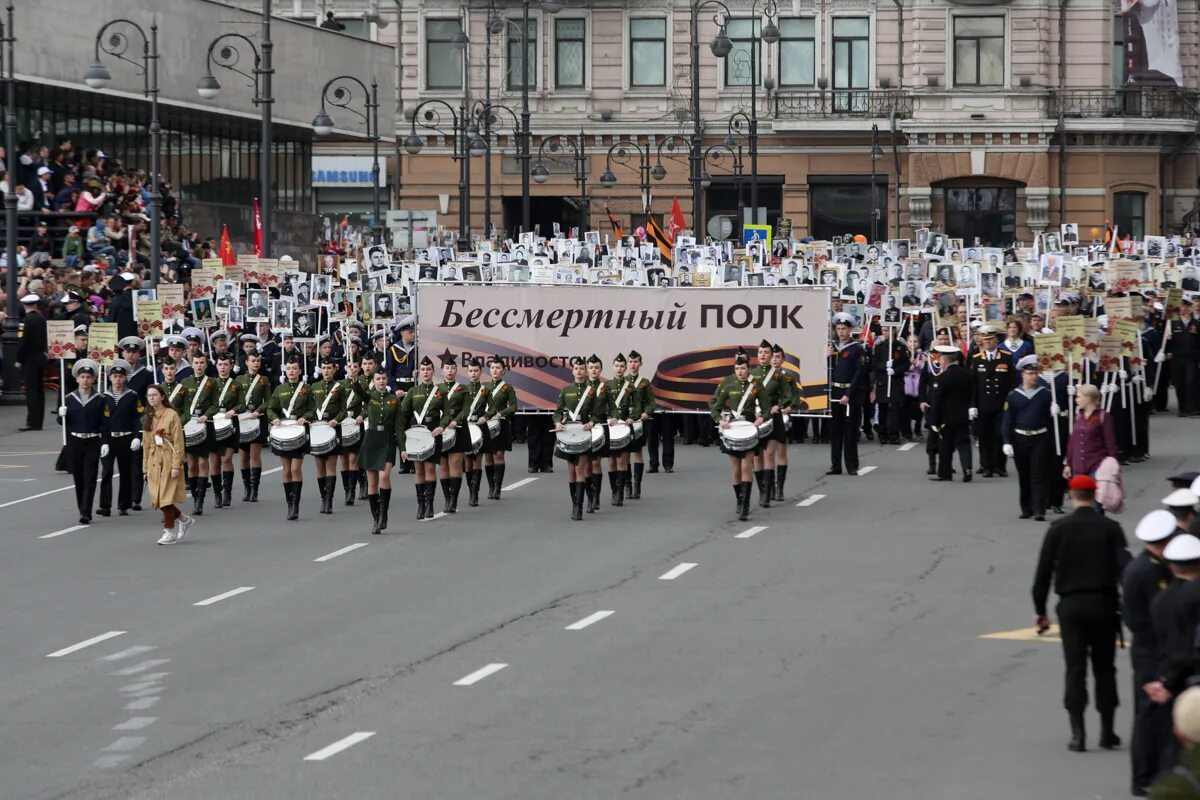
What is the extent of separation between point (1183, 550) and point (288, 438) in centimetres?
1523

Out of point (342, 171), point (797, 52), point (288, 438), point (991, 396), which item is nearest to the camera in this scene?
point (288, 438)

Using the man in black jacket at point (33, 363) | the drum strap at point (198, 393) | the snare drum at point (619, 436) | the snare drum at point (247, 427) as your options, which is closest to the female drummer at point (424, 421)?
the snare drum at point (619, 436)

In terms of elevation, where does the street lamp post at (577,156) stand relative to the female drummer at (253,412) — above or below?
above

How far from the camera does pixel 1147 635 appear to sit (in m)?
12.6

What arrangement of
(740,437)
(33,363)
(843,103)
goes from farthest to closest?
(843,103) < (33,363) < (740,437)

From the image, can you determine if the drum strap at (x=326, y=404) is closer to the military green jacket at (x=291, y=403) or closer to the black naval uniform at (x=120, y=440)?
the military green jacket at (x=291, y=403)

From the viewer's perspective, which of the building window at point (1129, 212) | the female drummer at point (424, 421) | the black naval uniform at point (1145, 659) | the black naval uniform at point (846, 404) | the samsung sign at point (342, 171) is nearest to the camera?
the black naval uniform at point (1145, 659)

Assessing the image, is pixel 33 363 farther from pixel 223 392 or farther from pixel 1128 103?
pixel 1128 103

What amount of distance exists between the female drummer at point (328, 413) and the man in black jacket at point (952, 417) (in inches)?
280

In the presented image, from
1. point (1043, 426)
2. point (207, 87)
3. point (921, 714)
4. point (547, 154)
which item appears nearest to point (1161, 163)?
point (547, 154)

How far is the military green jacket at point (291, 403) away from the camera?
2620 cm

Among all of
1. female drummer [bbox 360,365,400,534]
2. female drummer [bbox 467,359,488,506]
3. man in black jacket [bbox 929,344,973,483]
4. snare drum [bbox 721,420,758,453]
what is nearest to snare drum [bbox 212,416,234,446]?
female drummer [bbox 360,365,400,534]

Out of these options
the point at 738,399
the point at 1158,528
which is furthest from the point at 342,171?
the point at 1158,528

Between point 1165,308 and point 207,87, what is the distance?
16.0 meters
